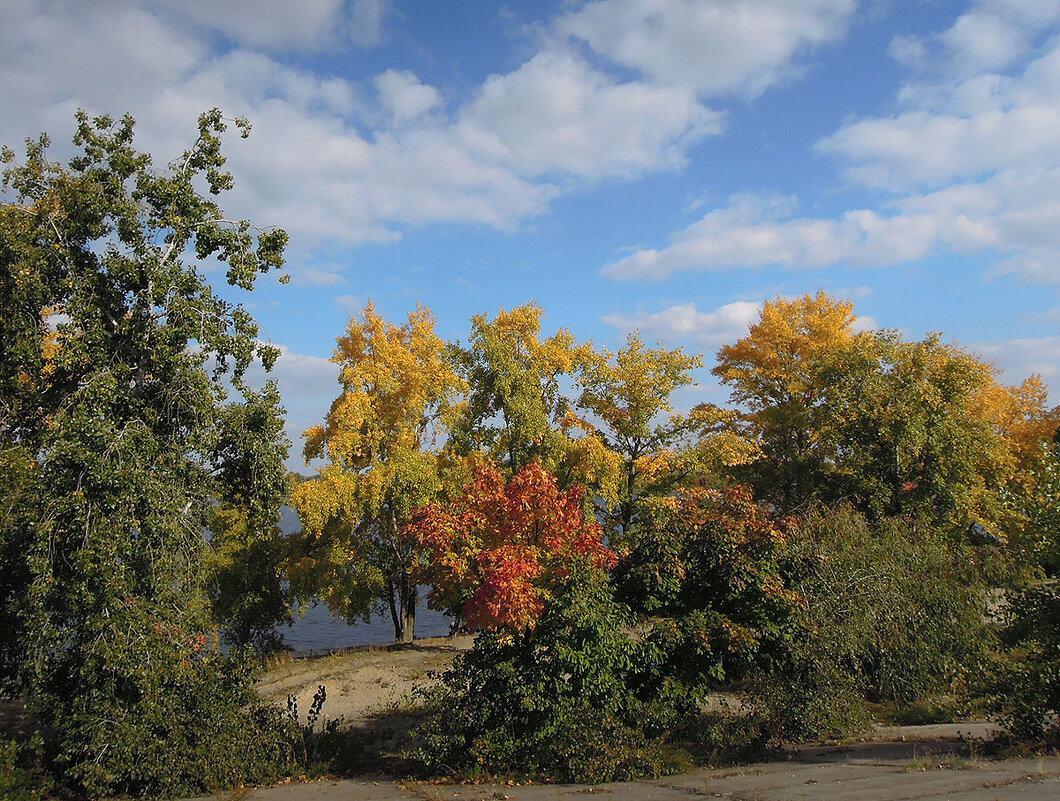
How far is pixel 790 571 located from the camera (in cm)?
1348

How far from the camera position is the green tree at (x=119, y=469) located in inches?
441

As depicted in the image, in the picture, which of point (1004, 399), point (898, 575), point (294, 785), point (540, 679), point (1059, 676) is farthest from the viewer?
point (1004, 399)

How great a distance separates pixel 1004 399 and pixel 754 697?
1097 inches

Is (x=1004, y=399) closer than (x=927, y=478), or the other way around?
(x=927, y=478)

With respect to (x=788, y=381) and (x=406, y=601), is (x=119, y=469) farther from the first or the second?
(x=788, y=381)

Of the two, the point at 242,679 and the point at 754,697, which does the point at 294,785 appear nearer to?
the point at 242,679

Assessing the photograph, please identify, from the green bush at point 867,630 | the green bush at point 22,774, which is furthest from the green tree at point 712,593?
the green bush at point 22,774

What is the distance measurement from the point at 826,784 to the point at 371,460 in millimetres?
17162

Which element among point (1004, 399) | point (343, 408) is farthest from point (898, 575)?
point (1004, 399)

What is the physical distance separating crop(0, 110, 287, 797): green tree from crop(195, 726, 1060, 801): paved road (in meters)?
2.10

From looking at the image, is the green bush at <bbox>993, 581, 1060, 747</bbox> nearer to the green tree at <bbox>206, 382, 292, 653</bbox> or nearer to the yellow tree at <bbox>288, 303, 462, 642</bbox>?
the green tree at <bbox>206, 382, 292, 653</bbox>

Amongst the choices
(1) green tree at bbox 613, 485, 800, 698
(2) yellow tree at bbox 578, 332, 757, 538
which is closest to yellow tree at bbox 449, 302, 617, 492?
(2) yellow tree at bbox 578, 332, 757, 538

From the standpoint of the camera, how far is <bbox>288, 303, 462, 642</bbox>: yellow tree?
22891mm

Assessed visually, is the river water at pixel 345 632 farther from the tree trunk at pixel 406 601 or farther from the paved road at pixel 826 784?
the paved road at pixel 826 784
